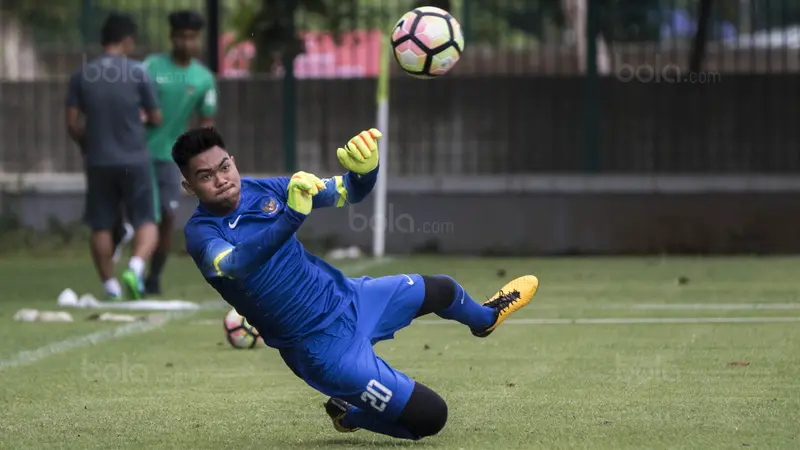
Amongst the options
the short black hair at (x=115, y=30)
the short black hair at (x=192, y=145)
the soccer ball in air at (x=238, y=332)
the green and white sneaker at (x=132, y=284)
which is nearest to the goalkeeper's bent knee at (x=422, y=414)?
the short black hair at (x=192, y=145)

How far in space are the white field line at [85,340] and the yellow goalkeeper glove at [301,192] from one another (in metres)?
3.40

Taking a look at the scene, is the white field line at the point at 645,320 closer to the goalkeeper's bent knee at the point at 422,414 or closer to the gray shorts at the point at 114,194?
the gray shorts at the point at 114,194

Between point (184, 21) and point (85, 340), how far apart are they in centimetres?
360

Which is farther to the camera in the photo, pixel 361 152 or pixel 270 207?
pixel 270 207

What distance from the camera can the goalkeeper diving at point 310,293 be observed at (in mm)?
5941

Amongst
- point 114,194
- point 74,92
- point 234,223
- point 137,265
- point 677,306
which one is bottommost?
point 677,306

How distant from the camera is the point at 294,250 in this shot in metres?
6.16

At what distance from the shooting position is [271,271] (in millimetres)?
6055

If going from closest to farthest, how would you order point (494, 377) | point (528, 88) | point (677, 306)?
point (494, 377) → point (677, 306) → point (528, 88)

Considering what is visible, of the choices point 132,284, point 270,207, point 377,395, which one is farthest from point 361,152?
point 132,284

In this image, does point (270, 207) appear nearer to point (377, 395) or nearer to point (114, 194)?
point (377, 395)

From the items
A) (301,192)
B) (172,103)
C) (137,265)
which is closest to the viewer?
(301,192)

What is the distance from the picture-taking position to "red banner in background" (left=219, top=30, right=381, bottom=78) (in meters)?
16.6

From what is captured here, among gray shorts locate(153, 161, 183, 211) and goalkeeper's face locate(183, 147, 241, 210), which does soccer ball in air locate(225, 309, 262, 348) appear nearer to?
goalkeeper's face locate(183, 147, 241, 210)
